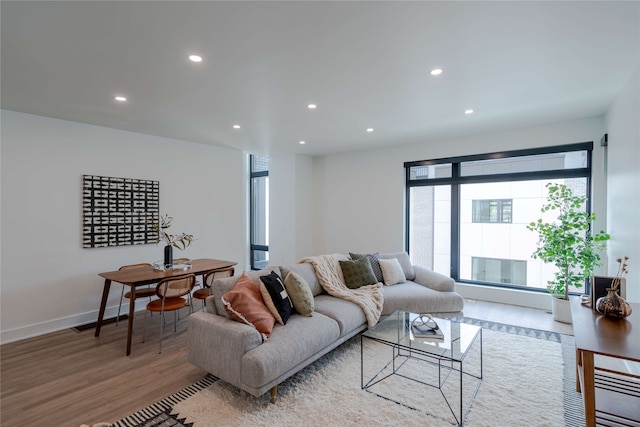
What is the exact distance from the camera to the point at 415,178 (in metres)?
5.48

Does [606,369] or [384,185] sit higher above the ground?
[384,185]

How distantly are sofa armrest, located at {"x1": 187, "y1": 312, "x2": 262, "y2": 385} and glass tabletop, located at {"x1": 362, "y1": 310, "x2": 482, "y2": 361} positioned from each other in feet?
3.16

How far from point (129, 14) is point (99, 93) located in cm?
156

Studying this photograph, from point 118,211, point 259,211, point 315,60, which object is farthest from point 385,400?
point 259,211

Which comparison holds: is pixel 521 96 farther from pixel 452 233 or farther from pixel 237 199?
pixel 237 199

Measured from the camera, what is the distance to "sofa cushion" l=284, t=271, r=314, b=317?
2.80m

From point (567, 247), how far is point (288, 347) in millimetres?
3694

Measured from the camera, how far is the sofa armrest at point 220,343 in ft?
7.10

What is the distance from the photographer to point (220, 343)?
2.28 m

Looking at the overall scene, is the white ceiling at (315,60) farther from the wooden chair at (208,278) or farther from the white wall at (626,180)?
the wooden chair at (208,278)

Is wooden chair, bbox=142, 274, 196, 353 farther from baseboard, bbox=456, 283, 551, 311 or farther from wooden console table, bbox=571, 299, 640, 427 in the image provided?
baseboard, bbox=456, 283, 551, 311

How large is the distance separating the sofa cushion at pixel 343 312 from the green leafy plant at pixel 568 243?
8.72 feet

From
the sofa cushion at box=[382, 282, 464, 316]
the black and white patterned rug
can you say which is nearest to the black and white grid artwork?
the black and white patterned rug

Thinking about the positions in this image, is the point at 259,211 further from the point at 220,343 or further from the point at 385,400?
the point at 385,400
